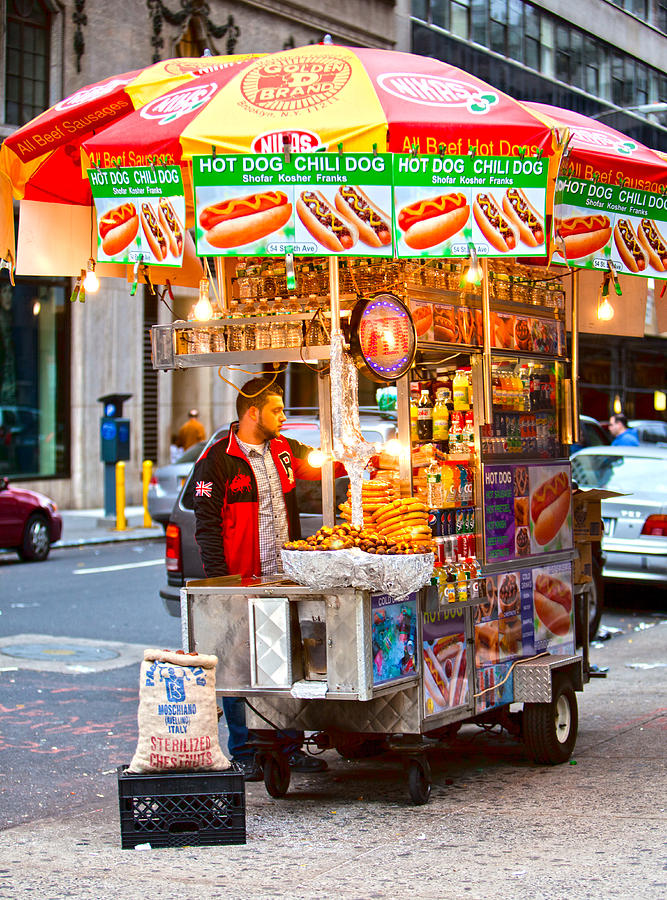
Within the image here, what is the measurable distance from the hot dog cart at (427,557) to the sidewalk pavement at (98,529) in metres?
13.0

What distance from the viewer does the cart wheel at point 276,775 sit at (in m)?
6.39

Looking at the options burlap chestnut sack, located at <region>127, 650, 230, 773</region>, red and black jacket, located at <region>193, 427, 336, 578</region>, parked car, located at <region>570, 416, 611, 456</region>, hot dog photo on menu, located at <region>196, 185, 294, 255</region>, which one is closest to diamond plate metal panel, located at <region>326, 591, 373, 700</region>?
burlap chestnut sack, located at <region>127, 650, 230, 773</region>

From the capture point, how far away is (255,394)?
688 centimetres

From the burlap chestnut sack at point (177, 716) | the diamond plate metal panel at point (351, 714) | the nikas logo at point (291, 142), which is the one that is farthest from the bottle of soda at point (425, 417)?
the burlap chestnut sack at point (177, 716)

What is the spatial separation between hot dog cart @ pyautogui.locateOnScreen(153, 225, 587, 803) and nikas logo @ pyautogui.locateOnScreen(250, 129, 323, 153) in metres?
0.49

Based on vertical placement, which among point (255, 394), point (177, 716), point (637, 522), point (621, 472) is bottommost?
point (177, 716)

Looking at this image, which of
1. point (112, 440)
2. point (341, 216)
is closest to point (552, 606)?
point (341, 216)

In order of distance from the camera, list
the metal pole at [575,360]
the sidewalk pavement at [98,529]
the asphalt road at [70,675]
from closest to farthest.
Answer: the asphalt road at [70,675]
the metal pole at [575,360]
the sidewalk pavement at [98,529]

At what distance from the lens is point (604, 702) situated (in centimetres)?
893

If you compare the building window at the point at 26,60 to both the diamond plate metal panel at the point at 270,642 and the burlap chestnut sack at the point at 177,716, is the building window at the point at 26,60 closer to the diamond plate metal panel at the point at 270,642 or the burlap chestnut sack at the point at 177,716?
the diamond plate metal panel at the point at 270,642

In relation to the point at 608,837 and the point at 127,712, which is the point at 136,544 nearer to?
the point at 127,712

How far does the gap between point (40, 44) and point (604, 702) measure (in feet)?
63.8

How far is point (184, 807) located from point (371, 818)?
1030 millimetres

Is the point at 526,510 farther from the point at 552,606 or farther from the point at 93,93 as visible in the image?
the point at 93,93
